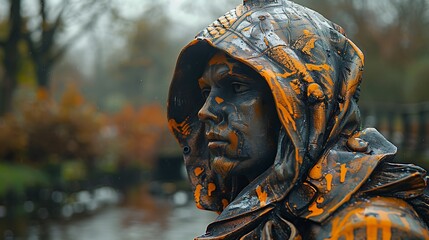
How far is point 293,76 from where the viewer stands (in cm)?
277

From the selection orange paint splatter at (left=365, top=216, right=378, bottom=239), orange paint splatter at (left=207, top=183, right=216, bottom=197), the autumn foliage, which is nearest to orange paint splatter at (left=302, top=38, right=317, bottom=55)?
orange paint splatter at (left=365, top=216, right=378, bottom=239)

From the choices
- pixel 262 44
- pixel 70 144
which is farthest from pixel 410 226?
pixel 70 144

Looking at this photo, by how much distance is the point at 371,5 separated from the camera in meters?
31.7

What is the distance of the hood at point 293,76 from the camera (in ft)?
9.03

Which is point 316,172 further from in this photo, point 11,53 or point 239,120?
point 11,53

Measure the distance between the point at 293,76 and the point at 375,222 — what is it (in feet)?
1.78

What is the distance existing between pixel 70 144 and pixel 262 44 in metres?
26.0

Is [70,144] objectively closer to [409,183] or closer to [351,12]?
[351,12]

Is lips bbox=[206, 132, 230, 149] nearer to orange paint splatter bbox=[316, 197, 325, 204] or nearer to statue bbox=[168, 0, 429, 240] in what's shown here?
statue bbox=[168, 0, 429, 240]

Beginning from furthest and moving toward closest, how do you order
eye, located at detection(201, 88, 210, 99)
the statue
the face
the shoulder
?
eye, located at detection(201, 88, 210, 99) → the face → the statue → the shoulder

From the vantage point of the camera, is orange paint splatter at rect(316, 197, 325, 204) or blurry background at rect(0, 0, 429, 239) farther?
blurry background at rect(0, 0, 429, 239)

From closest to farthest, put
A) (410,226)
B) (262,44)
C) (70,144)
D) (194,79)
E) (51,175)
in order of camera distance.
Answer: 1. (410,226)
2. (262,44)
3. (194,79)
4. (51,175)
5. (70,144)

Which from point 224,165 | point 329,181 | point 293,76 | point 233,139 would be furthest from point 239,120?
point 329,181

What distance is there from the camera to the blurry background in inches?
729
